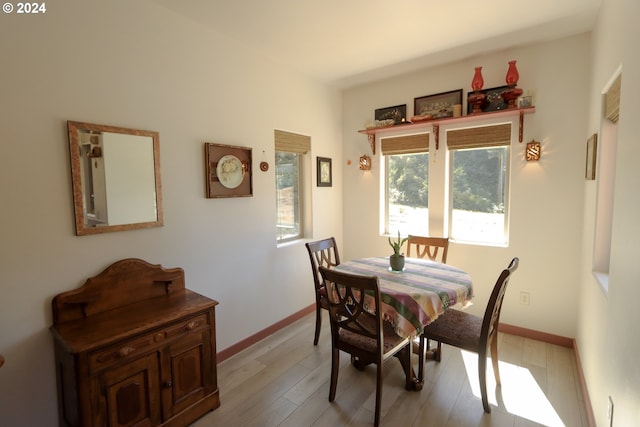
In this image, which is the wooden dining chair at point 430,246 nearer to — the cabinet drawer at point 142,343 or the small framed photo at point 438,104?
the small framed photo at point 438,104

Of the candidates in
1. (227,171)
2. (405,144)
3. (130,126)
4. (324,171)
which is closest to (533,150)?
(405,144)

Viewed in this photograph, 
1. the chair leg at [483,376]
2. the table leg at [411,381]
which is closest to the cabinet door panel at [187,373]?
the table leg at [411,381]

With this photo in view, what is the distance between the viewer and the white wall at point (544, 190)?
2.57 meters

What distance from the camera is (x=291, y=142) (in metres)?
3.19

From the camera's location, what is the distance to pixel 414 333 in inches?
73.2

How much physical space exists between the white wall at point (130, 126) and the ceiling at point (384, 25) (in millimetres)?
234

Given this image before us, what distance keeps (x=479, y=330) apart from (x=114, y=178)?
254 centimetres

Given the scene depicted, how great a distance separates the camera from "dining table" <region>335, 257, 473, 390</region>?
1860 millimetres

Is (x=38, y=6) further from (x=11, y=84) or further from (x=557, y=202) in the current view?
(x=557, y=202)

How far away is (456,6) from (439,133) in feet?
4.21

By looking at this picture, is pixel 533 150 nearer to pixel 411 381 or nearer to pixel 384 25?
pixel 384 25

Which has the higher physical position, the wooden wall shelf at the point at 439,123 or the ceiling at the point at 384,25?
the ceiling at the point at 384,25

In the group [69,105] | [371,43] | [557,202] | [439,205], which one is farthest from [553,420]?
[69,105]

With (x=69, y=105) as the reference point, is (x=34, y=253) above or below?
below
